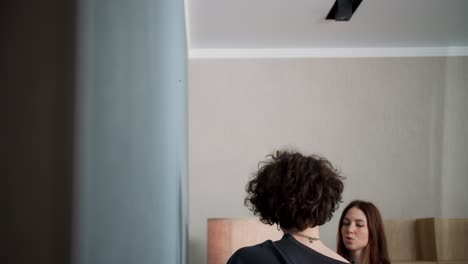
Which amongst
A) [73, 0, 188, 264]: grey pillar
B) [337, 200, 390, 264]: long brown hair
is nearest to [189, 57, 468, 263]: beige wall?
[337, 200, 390, 264]: long brown hair

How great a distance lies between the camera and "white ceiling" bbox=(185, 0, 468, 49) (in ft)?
15.3

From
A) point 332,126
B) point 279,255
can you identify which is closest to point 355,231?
point 279,255

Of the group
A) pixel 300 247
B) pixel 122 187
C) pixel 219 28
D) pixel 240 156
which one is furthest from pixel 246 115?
pixel 122 187

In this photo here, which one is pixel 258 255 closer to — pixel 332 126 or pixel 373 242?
pixel 373 242

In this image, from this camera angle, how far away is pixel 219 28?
5121 mm

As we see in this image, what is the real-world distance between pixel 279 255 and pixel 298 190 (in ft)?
0.65

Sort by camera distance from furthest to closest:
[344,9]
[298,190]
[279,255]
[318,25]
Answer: [318,25] → [344,9] → [298,190] → [279,255]

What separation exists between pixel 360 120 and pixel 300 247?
4318 millimetres

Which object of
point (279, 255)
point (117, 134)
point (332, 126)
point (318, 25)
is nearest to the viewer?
point (117, 134)

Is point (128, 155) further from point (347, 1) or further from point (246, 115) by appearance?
point (246, 115)

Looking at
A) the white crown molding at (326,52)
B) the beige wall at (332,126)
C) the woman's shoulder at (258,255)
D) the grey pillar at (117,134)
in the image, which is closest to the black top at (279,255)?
the woman's shoulder at (258,255)

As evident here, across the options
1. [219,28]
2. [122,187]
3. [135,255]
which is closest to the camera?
[122,187]

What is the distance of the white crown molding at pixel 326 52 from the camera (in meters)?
5.71

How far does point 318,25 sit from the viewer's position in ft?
16.8
